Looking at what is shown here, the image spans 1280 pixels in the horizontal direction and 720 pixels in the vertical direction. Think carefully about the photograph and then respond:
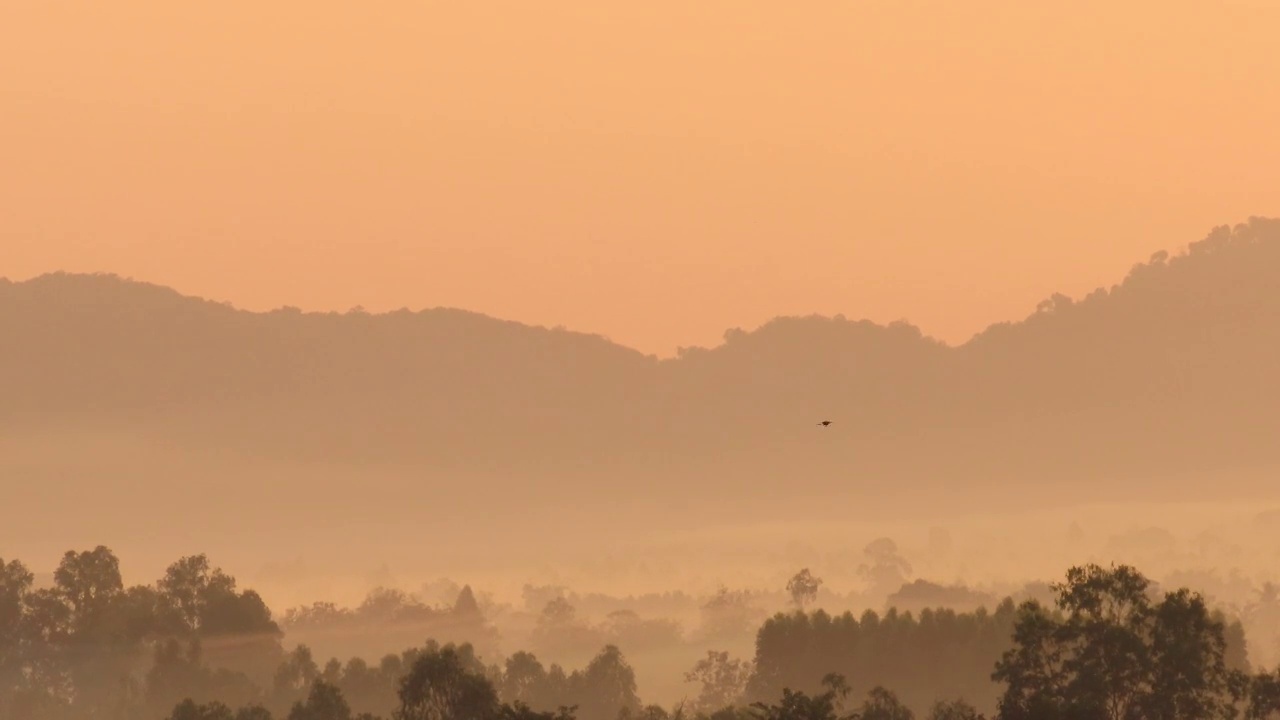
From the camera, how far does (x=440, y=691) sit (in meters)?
155

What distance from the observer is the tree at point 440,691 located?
153500mm

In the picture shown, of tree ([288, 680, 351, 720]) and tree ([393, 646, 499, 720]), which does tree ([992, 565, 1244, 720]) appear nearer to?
tree ([393, 646, 499, 720])

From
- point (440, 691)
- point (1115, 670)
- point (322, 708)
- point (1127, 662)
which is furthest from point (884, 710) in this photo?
point (322, 708)

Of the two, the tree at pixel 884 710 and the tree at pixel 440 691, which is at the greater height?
the tree at pixel 440 691

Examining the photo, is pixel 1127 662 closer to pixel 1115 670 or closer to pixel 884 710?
pixel 1115 670

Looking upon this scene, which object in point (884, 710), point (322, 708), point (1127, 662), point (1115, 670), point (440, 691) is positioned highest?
point (322, 708)

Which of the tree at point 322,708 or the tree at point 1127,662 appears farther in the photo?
the tree at point 322,708

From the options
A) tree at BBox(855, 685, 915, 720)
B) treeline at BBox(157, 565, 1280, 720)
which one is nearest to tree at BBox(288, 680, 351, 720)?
treeline at BBox(157, 565, 1280, 720)

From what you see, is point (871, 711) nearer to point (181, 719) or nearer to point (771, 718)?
point (771, 718)

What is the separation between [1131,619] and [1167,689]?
5.91 metres

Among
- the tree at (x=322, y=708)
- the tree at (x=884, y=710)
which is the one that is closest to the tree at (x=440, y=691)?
the tree at (x=322, y=708)

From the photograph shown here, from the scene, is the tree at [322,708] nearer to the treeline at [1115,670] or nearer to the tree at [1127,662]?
the treeline at [1115,670]

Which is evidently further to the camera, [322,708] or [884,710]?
[322,708]

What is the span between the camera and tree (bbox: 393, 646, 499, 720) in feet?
504
